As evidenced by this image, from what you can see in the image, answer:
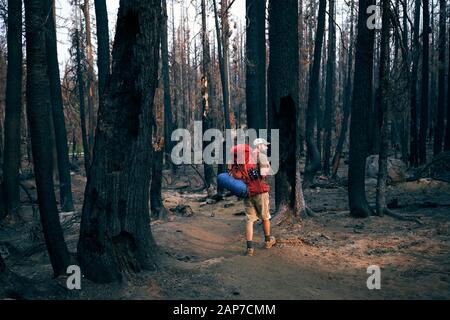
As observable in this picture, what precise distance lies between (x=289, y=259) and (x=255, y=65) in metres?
8.67

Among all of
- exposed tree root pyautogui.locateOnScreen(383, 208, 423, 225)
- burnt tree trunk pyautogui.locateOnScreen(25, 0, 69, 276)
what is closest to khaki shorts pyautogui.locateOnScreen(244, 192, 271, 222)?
burnt tree trunk pyautogui.locateOnScreen(25, 0, 69, 276)

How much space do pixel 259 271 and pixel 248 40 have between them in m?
10.1

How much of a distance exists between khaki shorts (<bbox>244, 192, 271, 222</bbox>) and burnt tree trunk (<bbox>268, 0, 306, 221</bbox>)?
1.82m

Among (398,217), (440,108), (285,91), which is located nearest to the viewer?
(285,91)

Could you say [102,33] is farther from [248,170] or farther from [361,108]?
[361,108]

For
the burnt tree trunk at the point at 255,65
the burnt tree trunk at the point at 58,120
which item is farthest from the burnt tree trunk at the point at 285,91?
the burnt tree trunk at the point at 58,120

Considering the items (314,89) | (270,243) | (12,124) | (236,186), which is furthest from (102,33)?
(270,243)

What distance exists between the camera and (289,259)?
6590 mm

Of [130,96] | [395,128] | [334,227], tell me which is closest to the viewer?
[130,96]

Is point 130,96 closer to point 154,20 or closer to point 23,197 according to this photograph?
point 154,20

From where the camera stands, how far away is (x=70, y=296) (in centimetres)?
459

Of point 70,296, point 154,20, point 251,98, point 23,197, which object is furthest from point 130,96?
point 23,197

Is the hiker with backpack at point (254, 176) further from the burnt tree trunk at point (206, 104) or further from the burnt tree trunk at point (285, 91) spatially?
the burnt tree trunk at point (206, 104)
